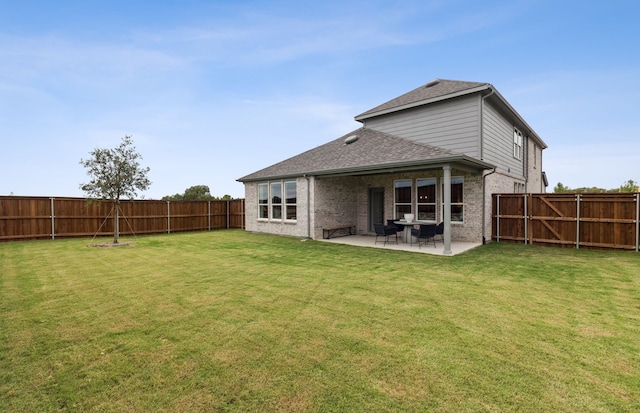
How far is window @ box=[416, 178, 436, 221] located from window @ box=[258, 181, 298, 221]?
240 inches

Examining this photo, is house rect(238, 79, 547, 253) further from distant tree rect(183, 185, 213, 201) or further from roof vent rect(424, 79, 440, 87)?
distant tree rect(183, 185, 213, 201)

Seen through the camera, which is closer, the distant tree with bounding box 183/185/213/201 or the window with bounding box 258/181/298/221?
the window with bounding box 258/181/298/221

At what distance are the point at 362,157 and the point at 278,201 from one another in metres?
5.53

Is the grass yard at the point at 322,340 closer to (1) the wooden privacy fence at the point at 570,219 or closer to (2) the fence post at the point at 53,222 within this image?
(1) the wooden privacy fence at the point at 570,219

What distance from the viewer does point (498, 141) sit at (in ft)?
43.4

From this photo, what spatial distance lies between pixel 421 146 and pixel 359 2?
691cm

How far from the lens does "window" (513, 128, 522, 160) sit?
15242 millimetres

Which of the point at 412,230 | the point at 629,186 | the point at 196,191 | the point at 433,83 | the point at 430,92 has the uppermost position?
the point at 433,83

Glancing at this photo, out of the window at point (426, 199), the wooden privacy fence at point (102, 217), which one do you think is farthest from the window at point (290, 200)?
the wooden privacy fence at point (102, 217)

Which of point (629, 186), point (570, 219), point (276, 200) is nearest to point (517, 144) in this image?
point (570, 219)

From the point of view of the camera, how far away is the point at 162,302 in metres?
5.04

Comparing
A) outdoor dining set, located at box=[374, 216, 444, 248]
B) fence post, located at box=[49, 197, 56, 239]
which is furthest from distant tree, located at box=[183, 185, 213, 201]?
outdoor dining set, located at box=[374, 216, 444, 248]

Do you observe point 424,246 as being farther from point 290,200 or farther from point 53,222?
point 53,222

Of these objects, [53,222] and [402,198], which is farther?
[53,222]
